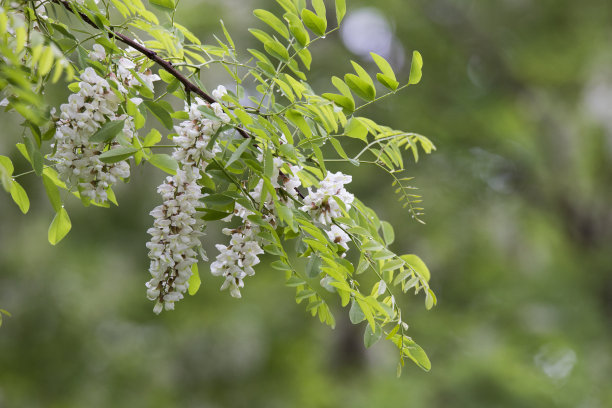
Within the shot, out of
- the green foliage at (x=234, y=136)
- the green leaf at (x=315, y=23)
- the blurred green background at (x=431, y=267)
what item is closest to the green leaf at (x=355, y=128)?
the green foliage at (x=234, y=136)

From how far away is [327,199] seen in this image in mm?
687

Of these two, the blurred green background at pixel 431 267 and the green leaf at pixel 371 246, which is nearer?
the green leaf at pixel 371 246

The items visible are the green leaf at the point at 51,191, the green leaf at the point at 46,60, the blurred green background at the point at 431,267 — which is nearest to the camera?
the green leaf at the point at 46,60

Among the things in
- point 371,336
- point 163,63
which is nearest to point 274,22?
point 163,63

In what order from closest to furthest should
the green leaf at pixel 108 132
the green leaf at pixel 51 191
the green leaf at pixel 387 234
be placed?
the green leaf at pixel 108 132 < the green leaf at pixel 51 191 < the green leaf at pixel 387 234

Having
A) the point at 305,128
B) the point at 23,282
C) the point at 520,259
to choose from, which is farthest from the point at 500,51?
the point at 305,128

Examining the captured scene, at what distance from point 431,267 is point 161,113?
4145 millimetres

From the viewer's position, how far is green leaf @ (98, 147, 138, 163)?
62 centimetres

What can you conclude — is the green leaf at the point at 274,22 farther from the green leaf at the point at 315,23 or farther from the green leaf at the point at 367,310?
the green leaf at the point at 367,310

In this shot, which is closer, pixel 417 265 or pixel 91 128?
pixel 91 128

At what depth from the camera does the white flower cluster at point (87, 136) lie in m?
0.62

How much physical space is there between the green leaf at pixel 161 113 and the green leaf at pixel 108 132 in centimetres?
5

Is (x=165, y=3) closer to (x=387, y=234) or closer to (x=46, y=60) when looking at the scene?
(x=46, y=60)

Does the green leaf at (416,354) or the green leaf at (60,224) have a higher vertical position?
the green leaf at (60,224)
